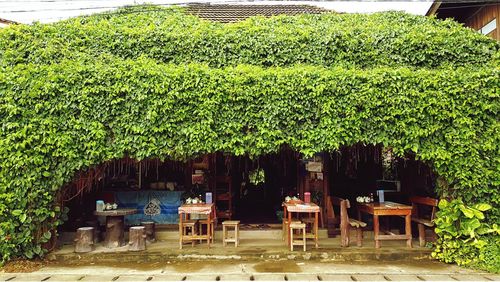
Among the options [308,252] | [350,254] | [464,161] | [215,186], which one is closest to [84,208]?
[215,186]

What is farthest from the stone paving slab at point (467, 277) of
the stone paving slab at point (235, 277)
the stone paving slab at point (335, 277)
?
the stone paving slab at point (235, 277)

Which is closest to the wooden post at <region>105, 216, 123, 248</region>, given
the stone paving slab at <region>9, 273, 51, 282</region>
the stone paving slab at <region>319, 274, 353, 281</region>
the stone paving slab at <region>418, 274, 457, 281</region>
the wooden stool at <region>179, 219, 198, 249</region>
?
the wooden stool at <region>179, 219, 198, 249</region>

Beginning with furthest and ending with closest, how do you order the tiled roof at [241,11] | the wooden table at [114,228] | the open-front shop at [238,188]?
the tiled roof at [241,11] → the open-front shop at [238,188] → the wooden table at [114,228]

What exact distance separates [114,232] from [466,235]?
7.04 m

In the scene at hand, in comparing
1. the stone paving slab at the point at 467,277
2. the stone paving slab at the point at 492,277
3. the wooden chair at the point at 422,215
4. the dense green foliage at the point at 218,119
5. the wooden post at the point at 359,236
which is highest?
the dense green foliage at the point at 218,119

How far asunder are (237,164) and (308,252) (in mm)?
3656

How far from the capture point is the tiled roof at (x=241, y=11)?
38.8 feet

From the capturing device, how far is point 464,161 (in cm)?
664

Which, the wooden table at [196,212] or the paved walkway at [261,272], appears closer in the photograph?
the paved walkway at [261,272]

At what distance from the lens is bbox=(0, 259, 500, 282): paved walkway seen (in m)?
5.90

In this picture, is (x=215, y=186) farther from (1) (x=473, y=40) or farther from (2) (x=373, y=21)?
(1) (x=473, y=40)

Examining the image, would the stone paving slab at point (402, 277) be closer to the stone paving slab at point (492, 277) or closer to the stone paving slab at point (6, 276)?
the stone paving slab at point (492, 277)

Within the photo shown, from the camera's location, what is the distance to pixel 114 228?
783 cm

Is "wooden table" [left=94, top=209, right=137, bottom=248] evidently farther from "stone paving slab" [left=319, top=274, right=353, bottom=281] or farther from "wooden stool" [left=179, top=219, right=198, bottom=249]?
"stone paving slab" [left=319, top=274, right=353, bottom=281]
